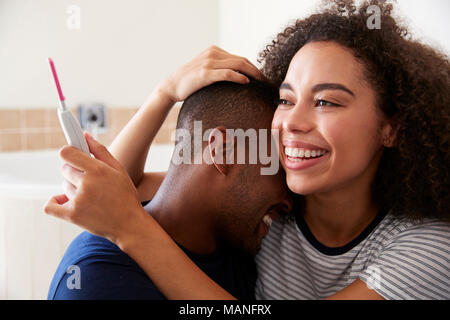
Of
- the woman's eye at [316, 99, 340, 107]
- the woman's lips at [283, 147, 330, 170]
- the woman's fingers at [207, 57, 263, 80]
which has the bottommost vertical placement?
the woman's lips at [283, 147, 330, 170]

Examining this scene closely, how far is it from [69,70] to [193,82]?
75.2 inches

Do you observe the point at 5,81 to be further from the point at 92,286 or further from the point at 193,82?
the point at 92,286

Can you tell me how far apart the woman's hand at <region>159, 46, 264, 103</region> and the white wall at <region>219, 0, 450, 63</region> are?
0.56m

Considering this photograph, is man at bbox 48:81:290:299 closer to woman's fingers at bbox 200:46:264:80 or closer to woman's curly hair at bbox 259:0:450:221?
woman's fingers at bbox 200:46:264:80

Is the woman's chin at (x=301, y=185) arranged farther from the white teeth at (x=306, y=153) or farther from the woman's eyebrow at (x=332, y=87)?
the woman's eyebrow at (x=332, y=87)

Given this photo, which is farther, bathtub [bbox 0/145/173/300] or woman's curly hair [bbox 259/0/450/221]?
bathtub [bbox 0/145/173/300]

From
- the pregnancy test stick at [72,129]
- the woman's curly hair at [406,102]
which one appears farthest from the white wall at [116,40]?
the pregnancy test stick at [72,129]

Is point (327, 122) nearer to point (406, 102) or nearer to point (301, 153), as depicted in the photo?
point (301, 153)

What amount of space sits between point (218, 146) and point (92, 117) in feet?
6.41

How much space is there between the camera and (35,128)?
2523 millimetres

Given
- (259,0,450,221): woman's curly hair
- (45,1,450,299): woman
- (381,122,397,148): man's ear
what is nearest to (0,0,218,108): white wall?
(45,1,450,299): woman

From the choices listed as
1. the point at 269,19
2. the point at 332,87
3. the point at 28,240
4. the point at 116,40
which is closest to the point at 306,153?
the point at 332,87

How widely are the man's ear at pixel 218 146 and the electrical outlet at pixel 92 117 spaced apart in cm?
191

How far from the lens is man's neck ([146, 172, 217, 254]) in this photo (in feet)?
2.74
